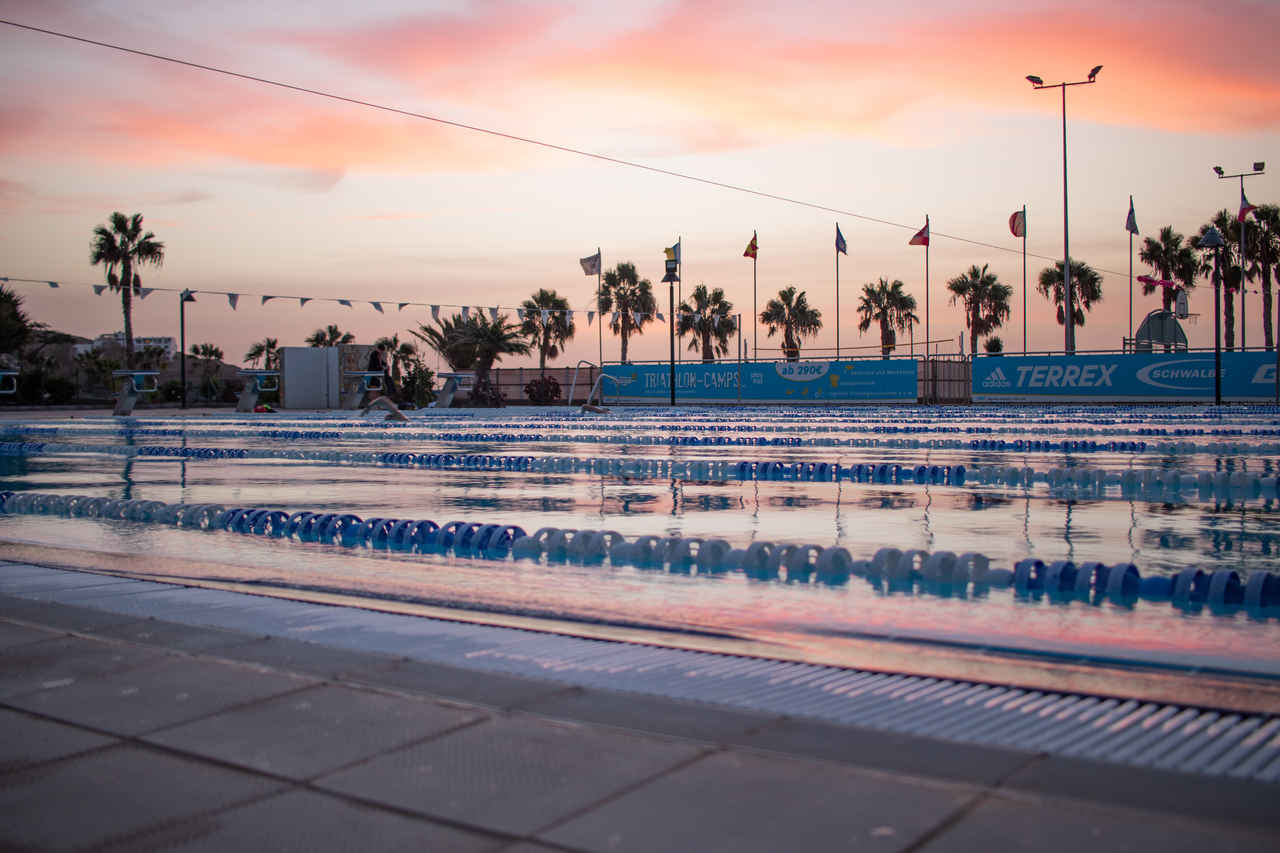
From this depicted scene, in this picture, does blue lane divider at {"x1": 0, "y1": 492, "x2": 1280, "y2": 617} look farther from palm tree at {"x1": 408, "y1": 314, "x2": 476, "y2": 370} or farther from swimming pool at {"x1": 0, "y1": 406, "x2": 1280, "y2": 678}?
palm tree at {"x1": 408, "y1": 314, "x2": 476, "y2": 370}

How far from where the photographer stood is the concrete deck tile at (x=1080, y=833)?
243 cm

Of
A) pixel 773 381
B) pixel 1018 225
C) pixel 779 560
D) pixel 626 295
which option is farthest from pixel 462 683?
pixel 626 295

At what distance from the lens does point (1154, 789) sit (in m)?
2.81

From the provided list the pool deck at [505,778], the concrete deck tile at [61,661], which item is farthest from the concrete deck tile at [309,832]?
the concrete deck tile at [61,661]

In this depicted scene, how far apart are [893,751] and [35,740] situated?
2580mm

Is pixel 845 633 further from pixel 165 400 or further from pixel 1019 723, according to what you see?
pixel 165 400

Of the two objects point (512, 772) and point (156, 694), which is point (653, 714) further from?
point (156, 694)

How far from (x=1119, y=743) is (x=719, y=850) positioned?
145 centimetres

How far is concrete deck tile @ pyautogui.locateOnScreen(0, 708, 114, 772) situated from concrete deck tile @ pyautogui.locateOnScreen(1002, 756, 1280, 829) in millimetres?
2693

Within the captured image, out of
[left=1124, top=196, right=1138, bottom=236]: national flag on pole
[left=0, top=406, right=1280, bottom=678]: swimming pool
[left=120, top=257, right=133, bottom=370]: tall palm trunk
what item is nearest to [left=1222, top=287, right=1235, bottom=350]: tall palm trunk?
[left=1124, top=196, right=1138, bottom=236]: national flag on pole

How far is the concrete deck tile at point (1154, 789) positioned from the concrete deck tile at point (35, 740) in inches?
106

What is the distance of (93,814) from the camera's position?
278 cm

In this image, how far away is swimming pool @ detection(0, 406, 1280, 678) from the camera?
5242 millimetres

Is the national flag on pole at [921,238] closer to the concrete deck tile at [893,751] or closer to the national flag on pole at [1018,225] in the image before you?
the national flag on pole at [1018,225]
